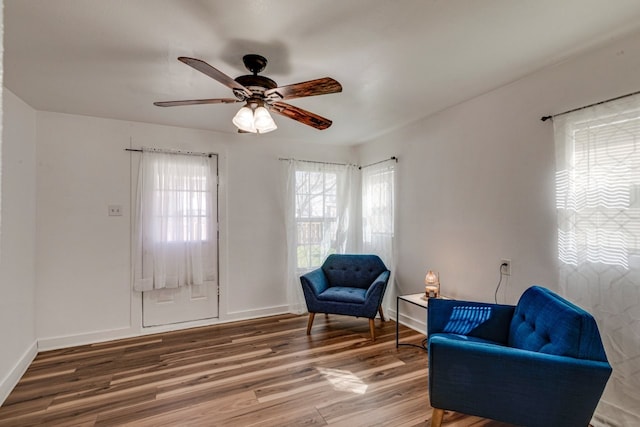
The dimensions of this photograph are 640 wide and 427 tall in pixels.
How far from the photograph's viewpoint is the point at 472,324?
7.67ft

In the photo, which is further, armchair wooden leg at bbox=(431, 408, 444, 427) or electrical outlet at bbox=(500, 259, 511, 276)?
electrical outlet at bbox=(500, 259, 511, 276)

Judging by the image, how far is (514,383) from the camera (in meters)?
1.68

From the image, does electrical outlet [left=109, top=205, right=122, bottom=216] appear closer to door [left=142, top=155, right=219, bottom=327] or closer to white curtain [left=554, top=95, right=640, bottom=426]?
door [left=142, top=155, right=219, bottom=327]

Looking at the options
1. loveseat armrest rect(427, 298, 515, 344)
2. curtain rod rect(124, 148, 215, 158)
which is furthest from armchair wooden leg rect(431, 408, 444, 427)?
curtain rod rect(124, 148, 215, 158)

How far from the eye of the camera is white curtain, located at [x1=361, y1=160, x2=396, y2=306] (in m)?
3.88

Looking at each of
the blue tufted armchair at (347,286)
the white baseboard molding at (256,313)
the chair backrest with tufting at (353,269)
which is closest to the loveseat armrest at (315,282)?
the blue tufted armchair at (347,286)

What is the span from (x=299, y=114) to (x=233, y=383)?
6.94 ft

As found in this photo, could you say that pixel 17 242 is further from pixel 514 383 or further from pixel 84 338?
pixel 514 383

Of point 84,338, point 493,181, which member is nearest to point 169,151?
point 84,338

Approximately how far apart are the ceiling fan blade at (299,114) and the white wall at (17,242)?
6.88 ft

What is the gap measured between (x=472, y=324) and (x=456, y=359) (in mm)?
658

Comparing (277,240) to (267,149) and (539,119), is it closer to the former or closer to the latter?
(267,149)

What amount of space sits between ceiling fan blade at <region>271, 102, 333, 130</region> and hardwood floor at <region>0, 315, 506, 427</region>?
6.60 feet

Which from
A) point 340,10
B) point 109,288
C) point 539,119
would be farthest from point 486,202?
point 109,288
